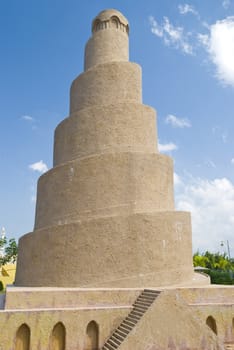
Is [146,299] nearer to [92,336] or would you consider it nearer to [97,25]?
[92,336]

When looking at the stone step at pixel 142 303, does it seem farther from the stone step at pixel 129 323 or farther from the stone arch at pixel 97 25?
the stone arch at pixel 97 25

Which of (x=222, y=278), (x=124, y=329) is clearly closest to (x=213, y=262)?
(x=222, y=278)

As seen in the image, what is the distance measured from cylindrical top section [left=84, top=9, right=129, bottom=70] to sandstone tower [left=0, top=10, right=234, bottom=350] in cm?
6

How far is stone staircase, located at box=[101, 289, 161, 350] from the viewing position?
8.53m

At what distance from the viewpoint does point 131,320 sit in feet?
29.4

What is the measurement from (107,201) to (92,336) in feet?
15.7

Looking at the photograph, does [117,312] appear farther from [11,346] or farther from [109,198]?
[109,198]

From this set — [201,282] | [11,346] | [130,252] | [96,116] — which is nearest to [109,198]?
[130,252]

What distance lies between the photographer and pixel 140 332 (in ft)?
26.5

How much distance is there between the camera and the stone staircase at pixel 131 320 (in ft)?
28.0

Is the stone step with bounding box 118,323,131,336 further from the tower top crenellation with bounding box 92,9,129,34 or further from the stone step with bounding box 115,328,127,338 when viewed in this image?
the tower top crenellation with bounding box 92,9,129,34

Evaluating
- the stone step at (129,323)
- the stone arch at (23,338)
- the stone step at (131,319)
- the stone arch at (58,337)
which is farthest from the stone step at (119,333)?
the stone arch at (23,338)

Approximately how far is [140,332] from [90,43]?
1394 centimetres

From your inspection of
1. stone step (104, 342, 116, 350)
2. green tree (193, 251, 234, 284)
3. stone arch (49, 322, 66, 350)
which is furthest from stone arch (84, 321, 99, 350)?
green tree (193, 251, 234, 284)
